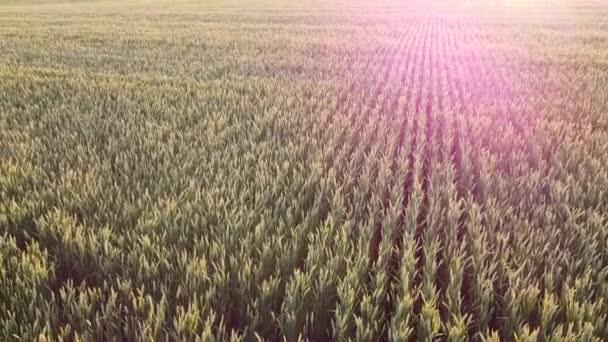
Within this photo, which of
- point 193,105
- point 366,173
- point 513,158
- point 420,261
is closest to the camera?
point 420,261

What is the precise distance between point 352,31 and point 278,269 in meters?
17.5

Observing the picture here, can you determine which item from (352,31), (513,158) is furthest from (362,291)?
(352,31)

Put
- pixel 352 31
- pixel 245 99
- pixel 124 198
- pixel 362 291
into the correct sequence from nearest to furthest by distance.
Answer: pixel 362 291
pixel 124 198
pixel 245 99
pixel 352 31

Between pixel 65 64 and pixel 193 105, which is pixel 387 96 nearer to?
pixel 193 105

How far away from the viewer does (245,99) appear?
6137 millimetres

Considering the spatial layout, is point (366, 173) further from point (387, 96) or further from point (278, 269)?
point (387, 96)

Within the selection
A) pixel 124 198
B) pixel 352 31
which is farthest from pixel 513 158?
pixel 352 31

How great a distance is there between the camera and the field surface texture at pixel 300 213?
187cm

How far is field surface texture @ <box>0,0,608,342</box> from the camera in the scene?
1.87 m

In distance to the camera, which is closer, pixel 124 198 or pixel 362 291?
pixel 362 291

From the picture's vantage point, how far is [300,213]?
9.39 feet

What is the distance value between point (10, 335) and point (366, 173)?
2313 millimetres

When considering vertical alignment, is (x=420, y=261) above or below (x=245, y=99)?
below

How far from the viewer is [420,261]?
8.10ft
